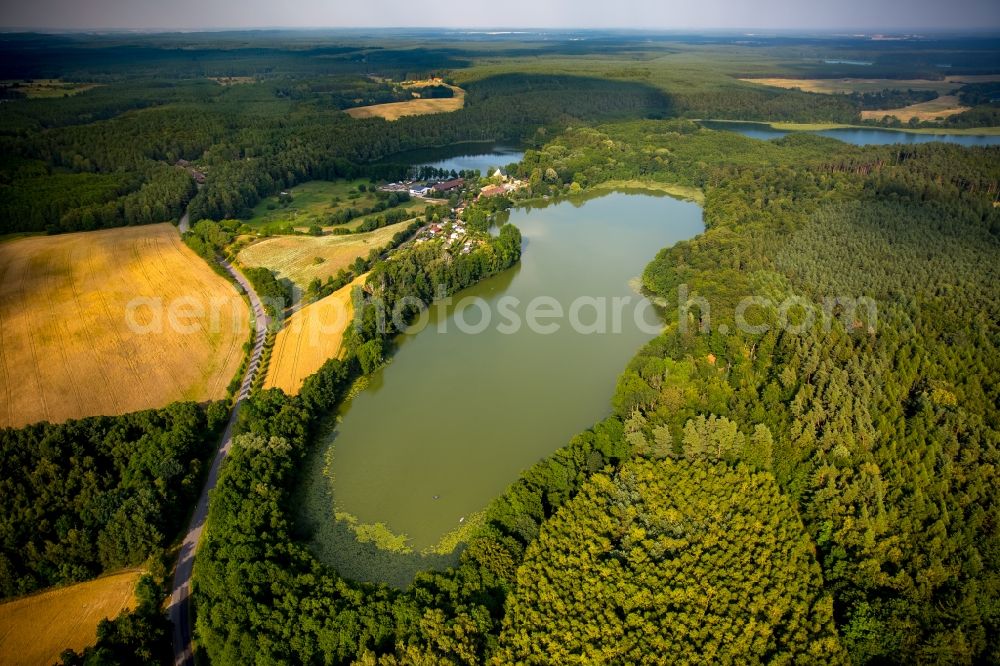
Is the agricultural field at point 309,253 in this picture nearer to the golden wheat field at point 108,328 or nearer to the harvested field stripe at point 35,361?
the golden wheat field at point 108,328

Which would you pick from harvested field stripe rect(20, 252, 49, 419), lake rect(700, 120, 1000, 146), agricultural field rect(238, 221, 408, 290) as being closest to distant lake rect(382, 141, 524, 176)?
agricultural field rect(238, 221, 408, 290)

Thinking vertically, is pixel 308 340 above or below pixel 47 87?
below

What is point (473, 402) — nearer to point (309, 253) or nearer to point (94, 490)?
point (94, 490)

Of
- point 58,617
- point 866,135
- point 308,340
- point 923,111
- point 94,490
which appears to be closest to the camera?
point 58,617

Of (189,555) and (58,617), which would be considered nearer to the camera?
(58,617)

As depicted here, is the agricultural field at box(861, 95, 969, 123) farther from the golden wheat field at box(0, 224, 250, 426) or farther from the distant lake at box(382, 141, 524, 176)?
the golden wheat field at box(0, 224, 250, 426)

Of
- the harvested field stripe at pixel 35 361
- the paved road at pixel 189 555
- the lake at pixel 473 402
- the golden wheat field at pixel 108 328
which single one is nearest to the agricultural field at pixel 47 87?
the golden wheat field at pixel 108 328

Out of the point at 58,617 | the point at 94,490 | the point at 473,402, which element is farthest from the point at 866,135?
the point at 58,617
